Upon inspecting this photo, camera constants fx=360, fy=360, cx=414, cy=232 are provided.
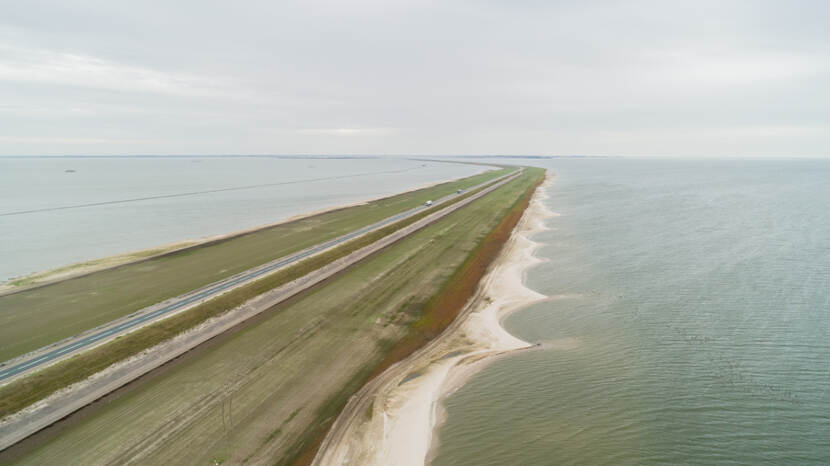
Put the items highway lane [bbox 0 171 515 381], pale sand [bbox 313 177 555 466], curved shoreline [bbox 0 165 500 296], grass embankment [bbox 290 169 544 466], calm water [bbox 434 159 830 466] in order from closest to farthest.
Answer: calm water [bbox 434 159 830 466] → pale sand [bbox 313 177 555 466] → grass embankment [bbox 290 169 544 466] → highway lane [bbox 0 171 515 381] → curved shoreline [bbox 0 165 500 296]

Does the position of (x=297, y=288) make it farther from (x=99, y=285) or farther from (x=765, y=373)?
(x=765, y=373)

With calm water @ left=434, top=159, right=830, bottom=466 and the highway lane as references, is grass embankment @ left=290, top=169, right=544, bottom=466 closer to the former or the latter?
calm water @ left=434, top=159, right=830, bottom=466

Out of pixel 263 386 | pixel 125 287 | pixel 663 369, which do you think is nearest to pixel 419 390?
pixel 263 386

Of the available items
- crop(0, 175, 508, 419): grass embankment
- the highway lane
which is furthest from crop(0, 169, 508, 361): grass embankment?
crop(0, 175, 508, 419): grass embankment

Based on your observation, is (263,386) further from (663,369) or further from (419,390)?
(663,369)

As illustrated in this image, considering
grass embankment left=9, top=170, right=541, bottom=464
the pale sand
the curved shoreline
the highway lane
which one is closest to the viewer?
grass embankment left=9, top=170, right=541, bottom=464

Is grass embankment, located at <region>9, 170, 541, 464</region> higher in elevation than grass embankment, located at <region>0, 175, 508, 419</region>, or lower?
lower
